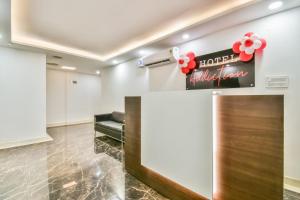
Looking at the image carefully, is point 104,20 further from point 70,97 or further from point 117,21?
point 70,97

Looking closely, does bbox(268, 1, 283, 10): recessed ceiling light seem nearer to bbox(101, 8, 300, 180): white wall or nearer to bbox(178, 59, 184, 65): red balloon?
bbox(101, 8, 300, 180): white wall

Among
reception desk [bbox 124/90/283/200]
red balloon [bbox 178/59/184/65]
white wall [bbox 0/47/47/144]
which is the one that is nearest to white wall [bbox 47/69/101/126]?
white wall [bbox 0/47/47/144]

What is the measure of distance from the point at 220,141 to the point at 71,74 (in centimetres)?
795

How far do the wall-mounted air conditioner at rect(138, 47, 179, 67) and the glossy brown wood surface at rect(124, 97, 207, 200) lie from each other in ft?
5.71

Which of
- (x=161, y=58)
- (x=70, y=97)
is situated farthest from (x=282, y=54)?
(x=70, y=97)

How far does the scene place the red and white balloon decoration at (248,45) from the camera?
2500 millimetres

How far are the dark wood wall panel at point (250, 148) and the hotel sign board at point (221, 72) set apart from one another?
164 centimetres

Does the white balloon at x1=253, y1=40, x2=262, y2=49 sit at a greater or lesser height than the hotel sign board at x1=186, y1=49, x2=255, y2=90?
greater

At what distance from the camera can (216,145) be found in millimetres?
1587

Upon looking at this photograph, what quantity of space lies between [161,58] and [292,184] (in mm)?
3556

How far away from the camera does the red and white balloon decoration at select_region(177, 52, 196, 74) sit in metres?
3.48

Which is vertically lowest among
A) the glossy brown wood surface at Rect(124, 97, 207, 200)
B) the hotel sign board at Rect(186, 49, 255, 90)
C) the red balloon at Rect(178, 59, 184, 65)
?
the glossy brown wood surface at Rect(124, 97, 207, 200)

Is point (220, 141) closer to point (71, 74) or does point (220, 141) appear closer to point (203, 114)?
point (203, 114)

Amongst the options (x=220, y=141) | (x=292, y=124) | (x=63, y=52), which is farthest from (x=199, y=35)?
(x=63, y=52)
